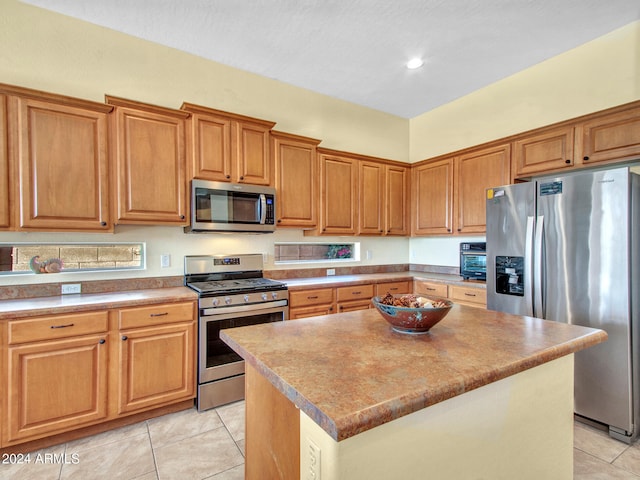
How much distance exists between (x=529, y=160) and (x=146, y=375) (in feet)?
12.0

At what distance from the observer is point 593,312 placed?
2256 mm

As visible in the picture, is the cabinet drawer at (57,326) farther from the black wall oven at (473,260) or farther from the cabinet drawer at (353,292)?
the black wall oven at (473,260)

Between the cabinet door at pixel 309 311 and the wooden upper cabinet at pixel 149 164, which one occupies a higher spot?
the wooden upper cabinet at pixel 149 164

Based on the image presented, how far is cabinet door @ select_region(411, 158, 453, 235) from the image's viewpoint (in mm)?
3719

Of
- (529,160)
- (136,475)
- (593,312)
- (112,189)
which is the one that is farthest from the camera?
(529,160)

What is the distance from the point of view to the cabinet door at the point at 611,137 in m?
2.41

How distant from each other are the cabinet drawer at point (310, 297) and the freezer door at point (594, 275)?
1.78 m

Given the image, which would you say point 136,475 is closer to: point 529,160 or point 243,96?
point 243,96

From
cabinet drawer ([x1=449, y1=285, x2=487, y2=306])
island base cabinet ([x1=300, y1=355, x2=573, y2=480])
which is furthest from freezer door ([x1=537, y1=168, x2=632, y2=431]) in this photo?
island base cabinet ([x1=300, y1=355, x2=573, y2=480])

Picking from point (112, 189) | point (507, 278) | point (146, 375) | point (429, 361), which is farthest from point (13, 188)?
point (507, 278)

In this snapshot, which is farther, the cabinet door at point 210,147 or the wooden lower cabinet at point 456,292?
the wooden lower cabinet at point 456,292

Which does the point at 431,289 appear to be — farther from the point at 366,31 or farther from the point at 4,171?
the point at 4,171

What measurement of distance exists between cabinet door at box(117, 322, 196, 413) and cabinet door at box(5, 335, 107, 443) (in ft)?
0.40

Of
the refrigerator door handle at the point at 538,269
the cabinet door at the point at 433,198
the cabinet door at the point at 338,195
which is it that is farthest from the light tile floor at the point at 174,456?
the cabinet door at the point at 433,198
